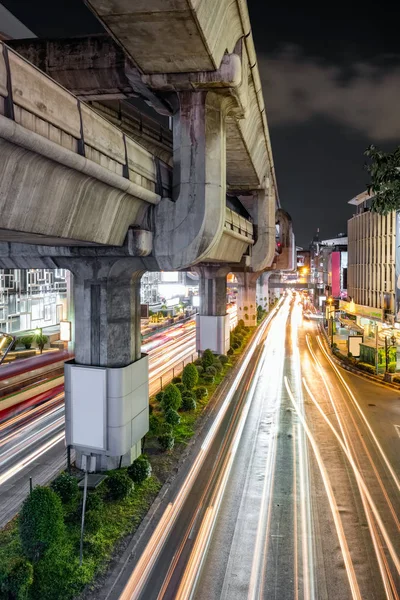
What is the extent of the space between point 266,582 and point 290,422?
11.4 metres

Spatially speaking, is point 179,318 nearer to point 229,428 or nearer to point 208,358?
point 208,358

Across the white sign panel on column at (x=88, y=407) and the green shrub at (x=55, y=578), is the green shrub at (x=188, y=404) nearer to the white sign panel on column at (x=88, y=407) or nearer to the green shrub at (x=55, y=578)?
the white sign panel on column at (x=88, y=407)

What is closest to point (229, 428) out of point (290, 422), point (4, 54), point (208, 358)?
point (290, 422)

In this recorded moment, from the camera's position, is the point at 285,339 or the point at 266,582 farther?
the point at 285,339

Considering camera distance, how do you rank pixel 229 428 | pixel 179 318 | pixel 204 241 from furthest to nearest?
1. pixel 179 318
2. pixel 229 428
3. pixel 204 241

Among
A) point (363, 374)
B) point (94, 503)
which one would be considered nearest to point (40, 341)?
point (363, 374)

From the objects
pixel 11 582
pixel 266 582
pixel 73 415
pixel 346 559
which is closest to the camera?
pixel 11 582

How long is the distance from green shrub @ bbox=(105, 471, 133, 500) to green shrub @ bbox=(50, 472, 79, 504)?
37.0 inches

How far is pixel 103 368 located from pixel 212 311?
69.9 ft

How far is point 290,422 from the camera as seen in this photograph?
20547 mm

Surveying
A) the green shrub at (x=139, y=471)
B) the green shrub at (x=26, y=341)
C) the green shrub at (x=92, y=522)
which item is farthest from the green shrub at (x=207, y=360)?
the green shrub at (x=92, y=522)

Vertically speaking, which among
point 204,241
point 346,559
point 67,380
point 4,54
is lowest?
point 346,559

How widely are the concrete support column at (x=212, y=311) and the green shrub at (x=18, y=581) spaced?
86.9 ft

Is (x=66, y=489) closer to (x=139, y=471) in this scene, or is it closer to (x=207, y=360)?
(x=139, y=471)
